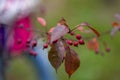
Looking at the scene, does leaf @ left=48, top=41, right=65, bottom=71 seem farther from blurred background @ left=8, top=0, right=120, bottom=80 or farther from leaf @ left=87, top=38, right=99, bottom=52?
blurred background @ left=8, top=0, right=120, bottom=80

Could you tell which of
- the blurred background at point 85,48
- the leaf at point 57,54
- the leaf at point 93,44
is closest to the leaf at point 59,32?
the leaf at point 57,54

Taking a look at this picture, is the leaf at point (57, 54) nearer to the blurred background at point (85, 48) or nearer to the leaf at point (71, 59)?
the leaf at point (71, 59)

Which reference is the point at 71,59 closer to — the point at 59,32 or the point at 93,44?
the point at 59,32

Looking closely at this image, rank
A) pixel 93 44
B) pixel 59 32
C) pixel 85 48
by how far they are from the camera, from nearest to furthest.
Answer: pixel 59 32, pixel 93 44, pixel 85 48

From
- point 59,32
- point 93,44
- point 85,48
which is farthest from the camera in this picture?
point 85,48

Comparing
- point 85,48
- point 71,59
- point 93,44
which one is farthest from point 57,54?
point 85,48

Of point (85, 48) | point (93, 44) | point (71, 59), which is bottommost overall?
point (71, 59)

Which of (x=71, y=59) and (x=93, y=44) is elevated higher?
(x=93, y=44)
